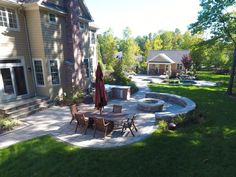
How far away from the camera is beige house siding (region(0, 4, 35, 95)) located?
36.1ft

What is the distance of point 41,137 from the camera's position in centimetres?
764

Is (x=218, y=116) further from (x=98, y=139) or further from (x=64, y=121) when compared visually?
(x=64, y=121)

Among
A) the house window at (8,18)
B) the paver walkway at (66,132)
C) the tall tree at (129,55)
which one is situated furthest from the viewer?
the tall tree at (129,55)

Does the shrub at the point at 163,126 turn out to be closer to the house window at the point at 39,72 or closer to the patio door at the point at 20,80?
the house window at the point at 39,72

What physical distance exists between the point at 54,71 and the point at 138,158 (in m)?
10.2

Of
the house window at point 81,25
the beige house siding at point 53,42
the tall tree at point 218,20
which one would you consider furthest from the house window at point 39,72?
the tall tree at point 218,20

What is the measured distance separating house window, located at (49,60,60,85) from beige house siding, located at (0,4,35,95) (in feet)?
4.72

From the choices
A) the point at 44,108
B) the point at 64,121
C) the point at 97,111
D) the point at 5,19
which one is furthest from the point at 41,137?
the point at 5,19

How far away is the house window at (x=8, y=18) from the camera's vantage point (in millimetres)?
10891

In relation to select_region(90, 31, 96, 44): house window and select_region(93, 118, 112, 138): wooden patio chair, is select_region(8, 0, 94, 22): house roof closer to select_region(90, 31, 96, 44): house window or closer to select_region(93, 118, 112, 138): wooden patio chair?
select_region(90, 31, 96, 44): house window

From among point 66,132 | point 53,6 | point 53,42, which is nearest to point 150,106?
point 66,132

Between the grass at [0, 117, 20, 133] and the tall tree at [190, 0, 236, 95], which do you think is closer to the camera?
the grass at [0, 117, 20, 133]

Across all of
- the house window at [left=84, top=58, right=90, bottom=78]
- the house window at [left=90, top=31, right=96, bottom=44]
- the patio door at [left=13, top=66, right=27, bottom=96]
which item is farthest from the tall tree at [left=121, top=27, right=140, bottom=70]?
the patio door at [left=13, top=66, right=27, bottom=96]

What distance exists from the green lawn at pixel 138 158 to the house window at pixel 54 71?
22.5 feet
